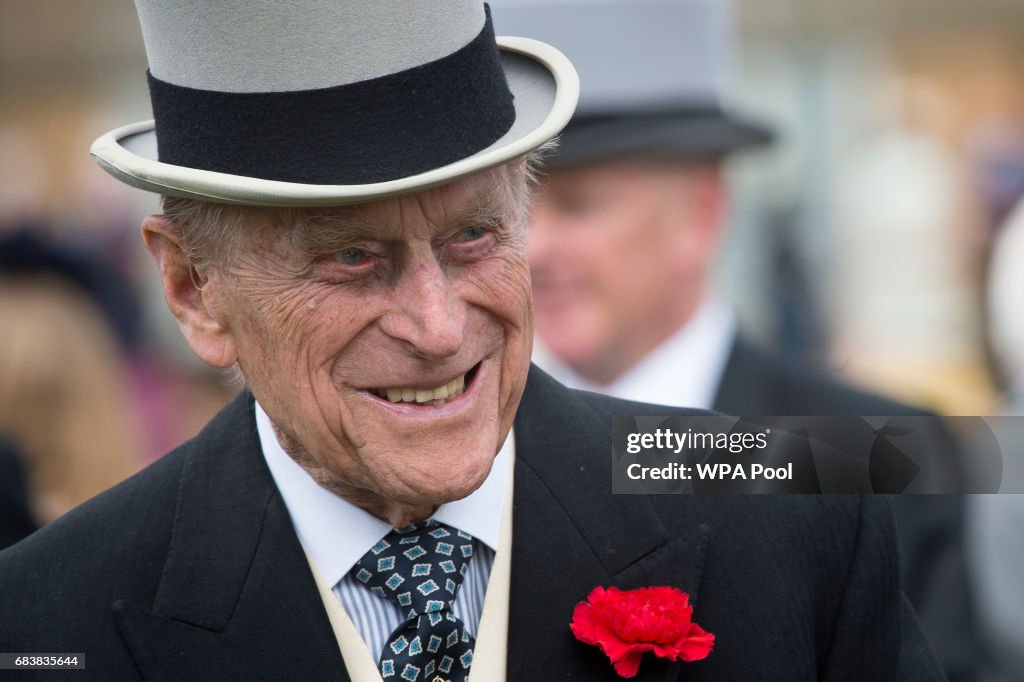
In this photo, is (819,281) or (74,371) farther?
(819,281)

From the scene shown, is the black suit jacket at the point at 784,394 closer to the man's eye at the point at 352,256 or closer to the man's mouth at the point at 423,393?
the man's mouth at the point at 423,393

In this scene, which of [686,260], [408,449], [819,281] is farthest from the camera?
[819,281]

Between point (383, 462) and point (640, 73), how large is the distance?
3.12 meters

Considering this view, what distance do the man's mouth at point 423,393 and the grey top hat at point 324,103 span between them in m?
0.34

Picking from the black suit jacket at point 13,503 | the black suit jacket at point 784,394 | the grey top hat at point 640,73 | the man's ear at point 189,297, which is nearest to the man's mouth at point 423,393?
the man's ear at point 189,297

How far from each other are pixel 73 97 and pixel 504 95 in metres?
18.1

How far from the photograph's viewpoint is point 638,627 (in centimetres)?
260

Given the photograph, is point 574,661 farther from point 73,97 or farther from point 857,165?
point 73,97

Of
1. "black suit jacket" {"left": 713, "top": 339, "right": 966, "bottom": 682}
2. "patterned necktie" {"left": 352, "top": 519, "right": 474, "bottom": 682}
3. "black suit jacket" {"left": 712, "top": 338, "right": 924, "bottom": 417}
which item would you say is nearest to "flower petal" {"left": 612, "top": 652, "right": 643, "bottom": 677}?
"patterned necktie" {"left": 352, "top": 519, "right": 474, "bottom": 682}

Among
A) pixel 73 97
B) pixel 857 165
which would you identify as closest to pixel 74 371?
pixel 857 165

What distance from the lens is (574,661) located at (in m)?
2.71

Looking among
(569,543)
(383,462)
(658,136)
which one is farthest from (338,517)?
(658,136)

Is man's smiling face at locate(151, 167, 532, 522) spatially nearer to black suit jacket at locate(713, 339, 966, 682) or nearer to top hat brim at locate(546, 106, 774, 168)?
black suit jacket at locate(713, 339, 966, 682)

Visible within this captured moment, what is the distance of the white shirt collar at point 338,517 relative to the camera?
2.78 meters
